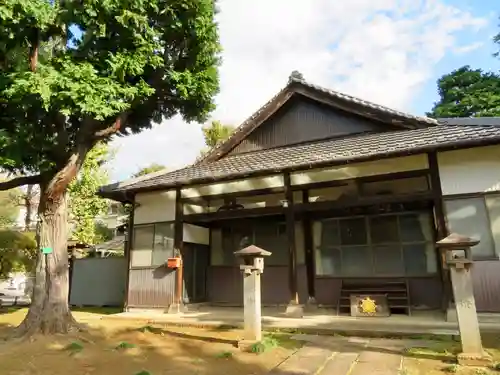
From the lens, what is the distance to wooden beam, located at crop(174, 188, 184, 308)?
946cm

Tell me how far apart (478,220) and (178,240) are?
7.03 m

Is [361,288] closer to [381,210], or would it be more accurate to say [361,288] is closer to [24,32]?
[381,210]

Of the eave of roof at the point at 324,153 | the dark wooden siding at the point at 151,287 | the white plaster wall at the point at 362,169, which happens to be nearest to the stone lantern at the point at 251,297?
the eave of roof at the point at 324,153

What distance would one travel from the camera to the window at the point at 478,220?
703 cm

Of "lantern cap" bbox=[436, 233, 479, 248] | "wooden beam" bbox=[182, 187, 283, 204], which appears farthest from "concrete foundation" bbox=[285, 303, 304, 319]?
"lantern cap" bbox=[436, 233, 479, 248]

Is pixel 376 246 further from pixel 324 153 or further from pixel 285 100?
pixel 285 100

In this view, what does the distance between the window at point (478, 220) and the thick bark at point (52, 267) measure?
7.77 meters

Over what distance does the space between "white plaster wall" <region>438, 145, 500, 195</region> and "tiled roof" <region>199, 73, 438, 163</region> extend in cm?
213

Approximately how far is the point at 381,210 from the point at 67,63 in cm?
765

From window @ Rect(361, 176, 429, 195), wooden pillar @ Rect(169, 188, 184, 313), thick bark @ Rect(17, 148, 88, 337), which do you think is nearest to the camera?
thick bark @ Rect(17, 148, 88, 337)

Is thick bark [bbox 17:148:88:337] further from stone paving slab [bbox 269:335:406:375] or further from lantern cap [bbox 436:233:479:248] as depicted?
lantern cap [bbox 436:233:479:248]

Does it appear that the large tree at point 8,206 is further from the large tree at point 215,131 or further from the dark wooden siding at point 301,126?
the dark wooden siding at point 301,126

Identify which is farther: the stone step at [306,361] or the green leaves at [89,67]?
the green leaves at [89,67]

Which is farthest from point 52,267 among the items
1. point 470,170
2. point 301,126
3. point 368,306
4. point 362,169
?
point 470,170
